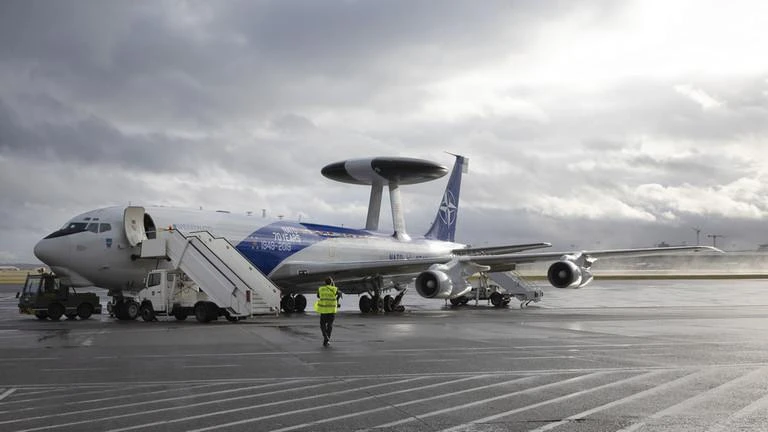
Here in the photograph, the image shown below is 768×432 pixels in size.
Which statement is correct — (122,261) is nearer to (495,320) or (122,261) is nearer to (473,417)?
(495,320)

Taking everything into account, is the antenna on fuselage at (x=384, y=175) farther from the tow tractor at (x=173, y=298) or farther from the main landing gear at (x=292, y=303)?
the tow tractor at (x=173, y=298)

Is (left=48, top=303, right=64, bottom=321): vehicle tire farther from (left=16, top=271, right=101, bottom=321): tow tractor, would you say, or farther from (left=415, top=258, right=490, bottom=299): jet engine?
(left=415, top=258, right=490, bottom=299): jet engine

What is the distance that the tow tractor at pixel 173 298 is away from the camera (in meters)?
27.2

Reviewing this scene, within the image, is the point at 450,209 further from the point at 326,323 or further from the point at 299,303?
the point at 326,323

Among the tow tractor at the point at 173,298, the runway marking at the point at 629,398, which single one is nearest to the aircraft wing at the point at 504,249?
the tow tractor at the point at 173,298

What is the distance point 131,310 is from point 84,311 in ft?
8.07

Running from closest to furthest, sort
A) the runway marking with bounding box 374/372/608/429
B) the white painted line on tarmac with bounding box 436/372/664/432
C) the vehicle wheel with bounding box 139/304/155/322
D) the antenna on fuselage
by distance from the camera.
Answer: the white painted line on tarmac with bounding box 436/372/664/432, the runway marking with bounding box 374/372/608/429, the vehicle wheel with bounding box 139/304/155/322, the antenna on fuselage

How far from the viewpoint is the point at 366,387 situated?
11.1 m

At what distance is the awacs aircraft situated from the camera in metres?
28.3

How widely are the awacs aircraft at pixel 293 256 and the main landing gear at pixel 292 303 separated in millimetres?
54

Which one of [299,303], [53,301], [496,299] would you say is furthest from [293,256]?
[496,299]

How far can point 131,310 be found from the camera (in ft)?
96.7

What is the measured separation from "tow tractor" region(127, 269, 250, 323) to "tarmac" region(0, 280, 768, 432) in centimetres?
528

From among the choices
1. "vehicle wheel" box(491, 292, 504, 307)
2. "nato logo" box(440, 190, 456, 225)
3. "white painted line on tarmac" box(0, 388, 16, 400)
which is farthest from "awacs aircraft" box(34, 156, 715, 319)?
"white painted line on tarmac" box(0, 388, 16, 400)
